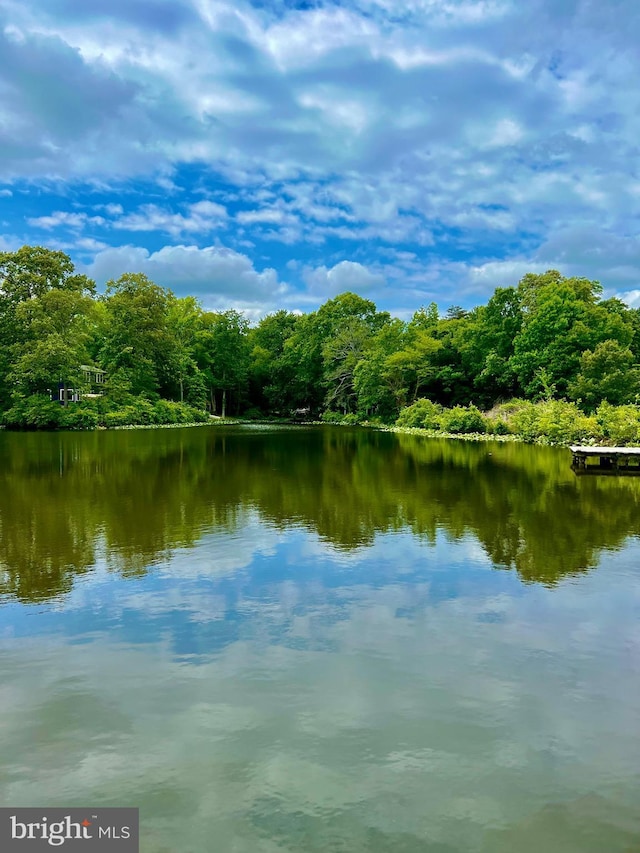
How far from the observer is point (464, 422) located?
4103cm

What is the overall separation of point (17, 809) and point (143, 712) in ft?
4.06

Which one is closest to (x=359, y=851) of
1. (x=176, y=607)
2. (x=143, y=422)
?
(x=176, y=607)

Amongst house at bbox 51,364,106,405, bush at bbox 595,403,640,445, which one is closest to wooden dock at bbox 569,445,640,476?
bush at bbox 595,403,640,445

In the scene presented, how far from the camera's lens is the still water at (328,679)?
151 inches

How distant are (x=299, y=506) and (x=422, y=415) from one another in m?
34.8

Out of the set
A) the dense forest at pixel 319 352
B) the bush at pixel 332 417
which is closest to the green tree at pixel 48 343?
the dense forest at pixel 319 352

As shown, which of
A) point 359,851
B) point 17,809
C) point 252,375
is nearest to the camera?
point 359,851

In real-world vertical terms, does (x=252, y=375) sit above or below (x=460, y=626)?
above

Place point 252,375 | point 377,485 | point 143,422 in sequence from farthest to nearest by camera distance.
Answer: point 252,375 → point 143,422 → point 377,485

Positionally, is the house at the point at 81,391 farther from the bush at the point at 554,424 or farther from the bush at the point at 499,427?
the bush at the point at 554,424

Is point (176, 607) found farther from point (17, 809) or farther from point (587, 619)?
point (587, 619)

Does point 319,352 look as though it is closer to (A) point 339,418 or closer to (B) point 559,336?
(A) point 339,418

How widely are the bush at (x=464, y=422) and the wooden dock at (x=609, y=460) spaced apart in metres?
17.6

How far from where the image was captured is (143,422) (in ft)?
188
